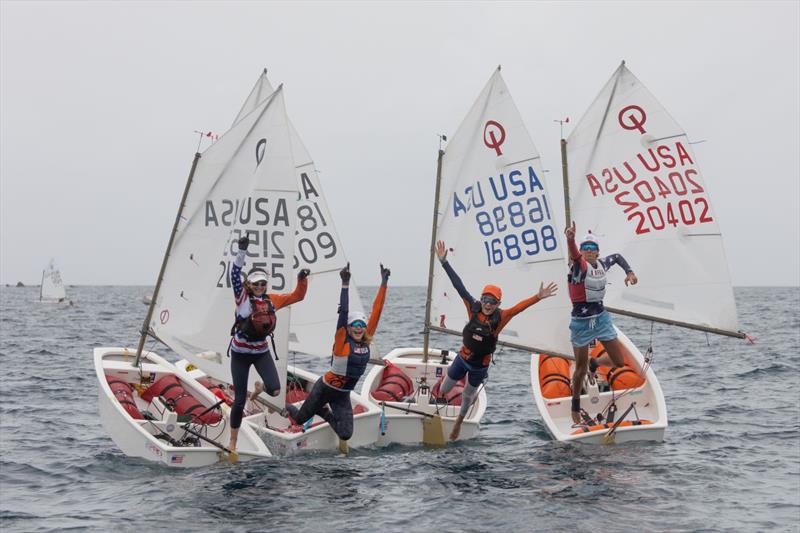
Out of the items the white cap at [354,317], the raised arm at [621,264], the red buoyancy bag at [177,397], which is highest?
the raised arm at [621,264]

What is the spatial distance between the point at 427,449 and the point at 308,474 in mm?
2525

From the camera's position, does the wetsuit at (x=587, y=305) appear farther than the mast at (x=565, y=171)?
No

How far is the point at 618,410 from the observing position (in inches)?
597

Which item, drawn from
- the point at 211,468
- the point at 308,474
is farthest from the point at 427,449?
the point at 211,468

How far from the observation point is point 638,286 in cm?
1564

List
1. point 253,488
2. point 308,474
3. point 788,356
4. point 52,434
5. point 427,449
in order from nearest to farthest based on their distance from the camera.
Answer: point 253,488, point 308,474, point 427,449, point 52,434, point 788,356

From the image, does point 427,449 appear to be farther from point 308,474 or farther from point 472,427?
point 308,474

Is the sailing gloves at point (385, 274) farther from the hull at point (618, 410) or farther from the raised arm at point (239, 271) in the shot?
the hull at point (618, 410)

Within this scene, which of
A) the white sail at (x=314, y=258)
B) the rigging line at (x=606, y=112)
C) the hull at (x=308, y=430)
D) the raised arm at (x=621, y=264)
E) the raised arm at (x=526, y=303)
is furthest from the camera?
the white sail at (x=314, y=258)

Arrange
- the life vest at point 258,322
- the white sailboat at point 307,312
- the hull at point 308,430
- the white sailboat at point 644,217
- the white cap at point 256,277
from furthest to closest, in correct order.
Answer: the white sailboat at point 644,217, the white sailboat at point 307,312, the hull at point 308,430, the white cap at point 256,277, the life vest at point 258,322

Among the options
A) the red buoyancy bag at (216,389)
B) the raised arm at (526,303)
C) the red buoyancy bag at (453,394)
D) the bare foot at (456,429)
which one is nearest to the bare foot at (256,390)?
the red buoyancy bag at (216,389)

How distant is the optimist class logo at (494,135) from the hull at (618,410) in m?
4.26

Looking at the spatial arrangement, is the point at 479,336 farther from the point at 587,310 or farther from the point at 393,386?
the point at 393,386

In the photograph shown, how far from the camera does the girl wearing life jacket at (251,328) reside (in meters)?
11.8
